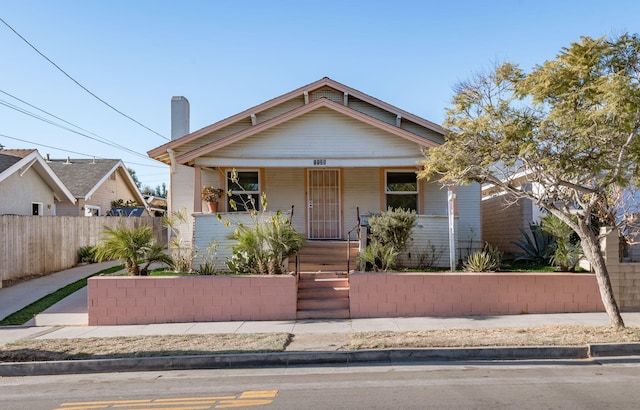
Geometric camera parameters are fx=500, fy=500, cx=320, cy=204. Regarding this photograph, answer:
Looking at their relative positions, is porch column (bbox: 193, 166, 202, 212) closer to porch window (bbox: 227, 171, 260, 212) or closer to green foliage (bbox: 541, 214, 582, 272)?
porch window (bbox: 227, 171, 260, 212)

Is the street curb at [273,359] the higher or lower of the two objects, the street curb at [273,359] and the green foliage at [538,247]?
the lower

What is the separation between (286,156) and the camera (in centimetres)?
1350

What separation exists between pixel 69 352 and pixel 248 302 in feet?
11.4

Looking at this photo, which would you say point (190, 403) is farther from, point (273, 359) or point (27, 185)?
point (27, 185)

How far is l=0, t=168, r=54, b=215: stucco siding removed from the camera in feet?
59.0

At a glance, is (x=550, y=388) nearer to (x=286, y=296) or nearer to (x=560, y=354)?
(x=560, y=354)

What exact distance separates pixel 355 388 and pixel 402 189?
9.50 m

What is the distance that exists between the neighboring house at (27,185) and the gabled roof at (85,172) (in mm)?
2141

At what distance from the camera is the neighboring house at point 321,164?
1314 centimetres

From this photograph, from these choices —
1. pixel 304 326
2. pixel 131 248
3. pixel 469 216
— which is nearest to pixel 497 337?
pixel 304 326

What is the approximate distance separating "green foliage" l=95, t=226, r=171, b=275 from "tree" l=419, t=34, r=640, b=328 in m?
6.77

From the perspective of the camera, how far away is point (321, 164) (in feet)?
44.1

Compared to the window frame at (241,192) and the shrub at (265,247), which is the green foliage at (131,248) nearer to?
the shrub at (265,247)

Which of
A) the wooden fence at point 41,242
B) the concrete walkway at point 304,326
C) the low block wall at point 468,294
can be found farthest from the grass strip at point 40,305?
the low block wall at point 468,294
